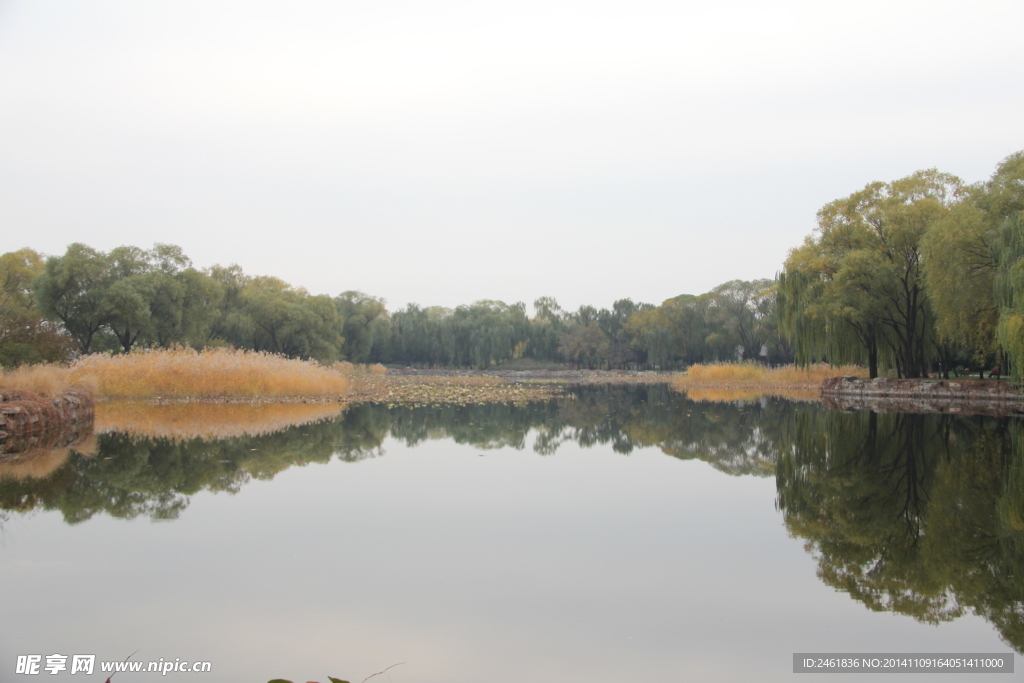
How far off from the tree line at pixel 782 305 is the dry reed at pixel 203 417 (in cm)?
247

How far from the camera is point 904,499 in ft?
24.5

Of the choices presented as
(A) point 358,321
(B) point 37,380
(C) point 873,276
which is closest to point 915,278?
(C) point 873,276

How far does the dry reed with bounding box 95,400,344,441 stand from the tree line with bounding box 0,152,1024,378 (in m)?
2.47

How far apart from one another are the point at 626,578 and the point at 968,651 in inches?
75.7

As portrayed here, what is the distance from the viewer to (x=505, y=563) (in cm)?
527

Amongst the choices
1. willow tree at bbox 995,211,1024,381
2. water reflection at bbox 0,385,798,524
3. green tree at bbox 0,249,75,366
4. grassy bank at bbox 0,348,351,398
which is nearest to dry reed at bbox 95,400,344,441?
water reflection at bbox 0,385,798,524

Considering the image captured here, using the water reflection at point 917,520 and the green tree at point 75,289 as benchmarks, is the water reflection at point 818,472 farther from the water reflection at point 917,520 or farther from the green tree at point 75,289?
the green tree at point 75,289

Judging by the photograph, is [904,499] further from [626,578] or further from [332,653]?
[332,653]

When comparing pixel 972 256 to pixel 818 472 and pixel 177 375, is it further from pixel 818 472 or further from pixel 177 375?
pixel 177 375

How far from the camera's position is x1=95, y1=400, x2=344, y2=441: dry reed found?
1291 cm

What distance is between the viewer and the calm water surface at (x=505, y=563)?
3.80 metres

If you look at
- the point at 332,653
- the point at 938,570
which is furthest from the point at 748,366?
the point at 332,653

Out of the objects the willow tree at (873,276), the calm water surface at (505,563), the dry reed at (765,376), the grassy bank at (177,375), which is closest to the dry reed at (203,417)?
the grassy bank at (177,375)

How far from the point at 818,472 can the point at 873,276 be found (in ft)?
→ 60.3
